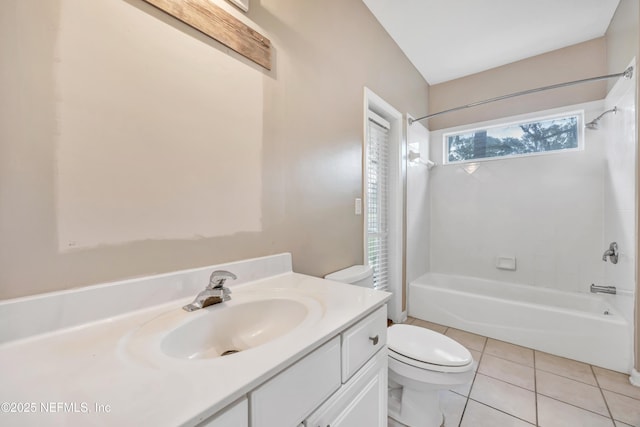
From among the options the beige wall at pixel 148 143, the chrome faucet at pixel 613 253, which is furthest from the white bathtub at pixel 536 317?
the beige wall at pixel 148 143

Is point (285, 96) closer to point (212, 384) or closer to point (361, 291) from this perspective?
point (361, 291)

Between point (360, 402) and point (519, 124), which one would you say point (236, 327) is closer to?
point (360, 402)

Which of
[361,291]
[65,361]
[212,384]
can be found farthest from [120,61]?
[361,291]

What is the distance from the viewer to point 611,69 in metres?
2.13

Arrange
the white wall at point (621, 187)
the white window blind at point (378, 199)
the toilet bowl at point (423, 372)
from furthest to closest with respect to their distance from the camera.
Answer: the white window blind at point (378, 199) → the white wall at point (621, 187) → the toilet bowl at point (423, 372)

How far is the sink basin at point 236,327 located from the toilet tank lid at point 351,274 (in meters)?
0.61

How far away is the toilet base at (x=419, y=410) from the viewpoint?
1.29 m

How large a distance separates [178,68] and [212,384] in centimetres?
98

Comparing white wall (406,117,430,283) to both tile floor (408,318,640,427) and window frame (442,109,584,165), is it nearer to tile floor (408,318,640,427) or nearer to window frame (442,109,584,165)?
window frame (442,109,584,165)

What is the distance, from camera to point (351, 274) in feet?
5.14

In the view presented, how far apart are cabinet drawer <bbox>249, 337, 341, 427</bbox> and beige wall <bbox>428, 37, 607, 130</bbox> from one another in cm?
316

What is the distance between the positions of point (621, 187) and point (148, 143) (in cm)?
300

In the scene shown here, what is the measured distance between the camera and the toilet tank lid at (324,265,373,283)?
1.49 metres

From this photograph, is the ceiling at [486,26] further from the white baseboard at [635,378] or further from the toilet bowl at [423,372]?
the white baseboard at [635,378]
